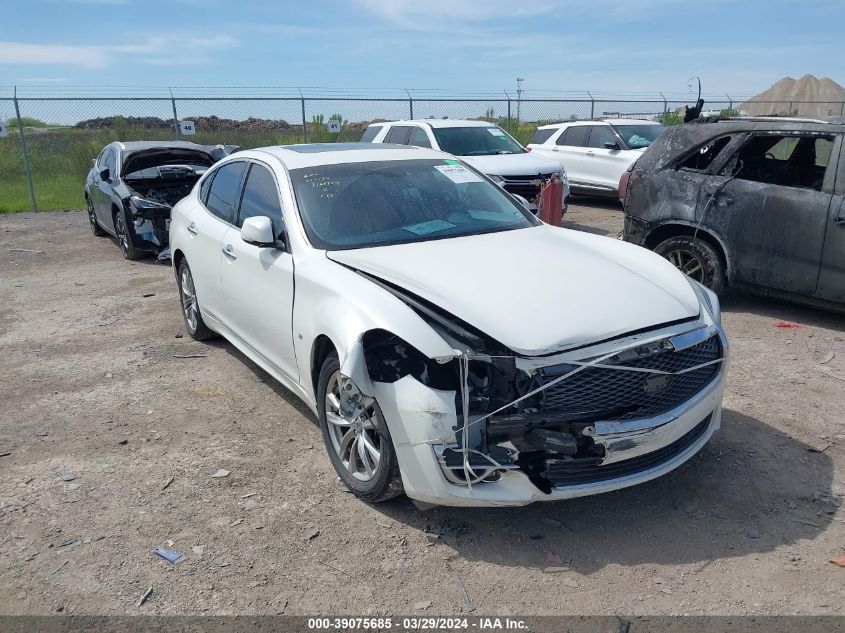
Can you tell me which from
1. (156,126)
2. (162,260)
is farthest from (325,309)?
(156,126)

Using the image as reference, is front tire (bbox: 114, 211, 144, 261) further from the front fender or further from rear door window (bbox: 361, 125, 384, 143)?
the front fender

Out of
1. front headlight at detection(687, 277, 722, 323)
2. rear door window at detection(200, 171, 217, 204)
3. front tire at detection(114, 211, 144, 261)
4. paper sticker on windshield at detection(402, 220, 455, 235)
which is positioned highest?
rear door window at detection(200, 171, 217, 204)

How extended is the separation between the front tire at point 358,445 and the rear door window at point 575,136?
11627 mm

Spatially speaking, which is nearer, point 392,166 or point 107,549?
point 107,549

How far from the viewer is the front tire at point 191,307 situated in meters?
6.32

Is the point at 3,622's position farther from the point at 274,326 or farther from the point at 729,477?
the point at 729,477

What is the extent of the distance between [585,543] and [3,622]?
2.58 m

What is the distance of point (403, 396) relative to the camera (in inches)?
129

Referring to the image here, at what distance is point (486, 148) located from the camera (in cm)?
1233

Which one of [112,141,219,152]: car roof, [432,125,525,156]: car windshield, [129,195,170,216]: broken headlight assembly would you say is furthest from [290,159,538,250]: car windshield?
[432,125,525,156]: car windshield

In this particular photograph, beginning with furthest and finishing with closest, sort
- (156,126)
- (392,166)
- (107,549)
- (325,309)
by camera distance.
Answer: (156,126) → (392,166) → (325,309) → (107,549)

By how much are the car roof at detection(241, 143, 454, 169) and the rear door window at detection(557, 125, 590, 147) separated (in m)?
9.50

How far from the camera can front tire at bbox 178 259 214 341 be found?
632cm

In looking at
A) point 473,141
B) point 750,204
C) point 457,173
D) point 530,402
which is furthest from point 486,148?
point 530,402
